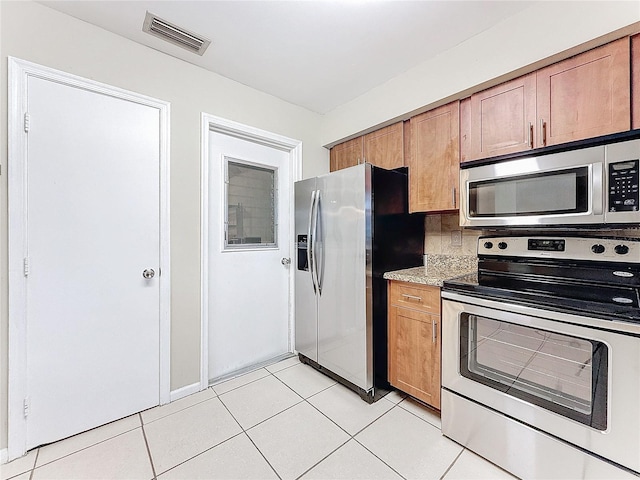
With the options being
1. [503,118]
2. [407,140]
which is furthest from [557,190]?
[407,140]

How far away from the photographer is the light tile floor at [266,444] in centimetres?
145

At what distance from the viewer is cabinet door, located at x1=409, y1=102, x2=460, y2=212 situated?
79.4 inches

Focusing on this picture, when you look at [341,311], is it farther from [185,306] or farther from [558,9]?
[558,9]

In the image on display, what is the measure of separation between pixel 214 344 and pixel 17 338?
1.18 meters

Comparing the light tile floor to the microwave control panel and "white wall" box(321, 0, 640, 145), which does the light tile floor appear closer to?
the microwave control panel

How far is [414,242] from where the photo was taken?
7.93 ft

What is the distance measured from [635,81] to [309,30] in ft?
5.68

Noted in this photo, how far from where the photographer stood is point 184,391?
6.93ft

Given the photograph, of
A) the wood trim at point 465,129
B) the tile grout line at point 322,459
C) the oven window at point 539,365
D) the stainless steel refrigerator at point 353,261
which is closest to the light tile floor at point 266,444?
the tile grout line at point 322,459

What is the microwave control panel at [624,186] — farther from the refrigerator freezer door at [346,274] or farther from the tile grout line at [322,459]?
the tile grout line at [322,459]

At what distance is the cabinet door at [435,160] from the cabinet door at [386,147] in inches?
5.9

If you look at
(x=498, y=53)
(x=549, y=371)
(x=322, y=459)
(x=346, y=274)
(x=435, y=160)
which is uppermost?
(x=498, y=53)

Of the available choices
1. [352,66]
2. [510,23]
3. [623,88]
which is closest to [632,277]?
[623,88]

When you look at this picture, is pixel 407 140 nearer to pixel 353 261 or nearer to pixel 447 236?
pixel 447 236
